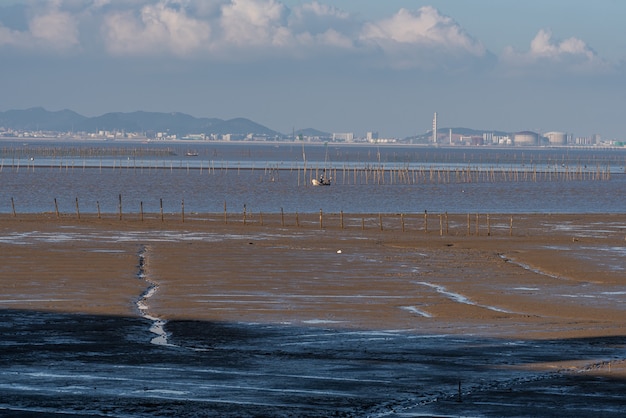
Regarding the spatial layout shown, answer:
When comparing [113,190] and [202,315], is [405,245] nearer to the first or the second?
[202,315]

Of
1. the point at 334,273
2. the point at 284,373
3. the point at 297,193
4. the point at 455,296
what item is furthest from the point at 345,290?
the point at 297,193

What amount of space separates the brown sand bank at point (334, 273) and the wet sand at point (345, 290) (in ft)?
0.24

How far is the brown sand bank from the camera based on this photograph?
82.8 ft

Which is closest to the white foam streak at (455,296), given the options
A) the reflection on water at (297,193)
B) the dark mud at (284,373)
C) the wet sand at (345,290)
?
the wet sand at (345,290)

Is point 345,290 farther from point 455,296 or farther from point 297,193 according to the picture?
point 297,193

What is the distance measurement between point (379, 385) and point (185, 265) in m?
21.6

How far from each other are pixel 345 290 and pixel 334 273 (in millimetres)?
4774

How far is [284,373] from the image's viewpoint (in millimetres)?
17203

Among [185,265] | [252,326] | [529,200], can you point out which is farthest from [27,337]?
[529,200]

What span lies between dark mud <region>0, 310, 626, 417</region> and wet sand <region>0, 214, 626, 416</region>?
114 mm

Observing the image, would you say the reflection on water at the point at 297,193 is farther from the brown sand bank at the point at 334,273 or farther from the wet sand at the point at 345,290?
the wet sand at the point at 345,290

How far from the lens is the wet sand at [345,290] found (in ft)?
63.9

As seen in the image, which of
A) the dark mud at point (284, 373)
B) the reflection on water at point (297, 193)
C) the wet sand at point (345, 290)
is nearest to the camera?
the dark mud at point (284, 373)

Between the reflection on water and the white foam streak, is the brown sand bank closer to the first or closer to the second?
the white foam streak
